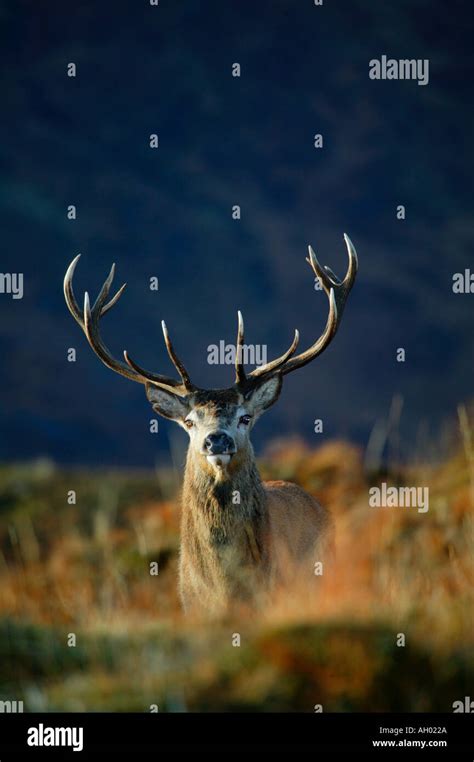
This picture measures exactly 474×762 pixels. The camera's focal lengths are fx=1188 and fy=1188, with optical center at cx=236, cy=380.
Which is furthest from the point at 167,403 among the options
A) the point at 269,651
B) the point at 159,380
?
the point at 269,651

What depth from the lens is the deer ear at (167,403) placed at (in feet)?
27.7

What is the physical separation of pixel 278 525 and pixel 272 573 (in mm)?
635

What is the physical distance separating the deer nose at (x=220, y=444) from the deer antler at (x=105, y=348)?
757 millimetres

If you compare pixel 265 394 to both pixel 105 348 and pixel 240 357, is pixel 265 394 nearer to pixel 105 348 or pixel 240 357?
pixel 240 357

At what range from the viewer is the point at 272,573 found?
8062 mm

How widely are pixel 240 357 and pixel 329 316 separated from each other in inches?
32.7

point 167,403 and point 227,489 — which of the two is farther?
point 167,403

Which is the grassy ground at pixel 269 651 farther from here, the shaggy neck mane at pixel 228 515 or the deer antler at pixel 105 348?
the deer antler at pixel 105 348

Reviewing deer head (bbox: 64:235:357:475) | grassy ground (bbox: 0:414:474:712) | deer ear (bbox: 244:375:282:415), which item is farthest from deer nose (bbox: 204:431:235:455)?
grassy ground (bbox: 0:414:474:712)

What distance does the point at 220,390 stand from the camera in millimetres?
8258

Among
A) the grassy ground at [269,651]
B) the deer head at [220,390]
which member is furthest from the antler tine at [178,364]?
the grassy ground at [269,651]

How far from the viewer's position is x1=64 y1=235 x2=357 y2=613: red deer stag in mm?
7941

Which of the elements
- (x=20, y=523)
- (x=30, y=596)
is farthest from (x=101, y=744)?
(x=20, y=523)

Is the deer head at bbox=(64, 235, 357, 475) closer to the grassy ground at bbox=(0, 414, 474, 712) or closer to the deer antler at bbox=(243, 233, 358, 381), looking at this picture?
the deer antler at bbox=(243, 233, 358, 381)
